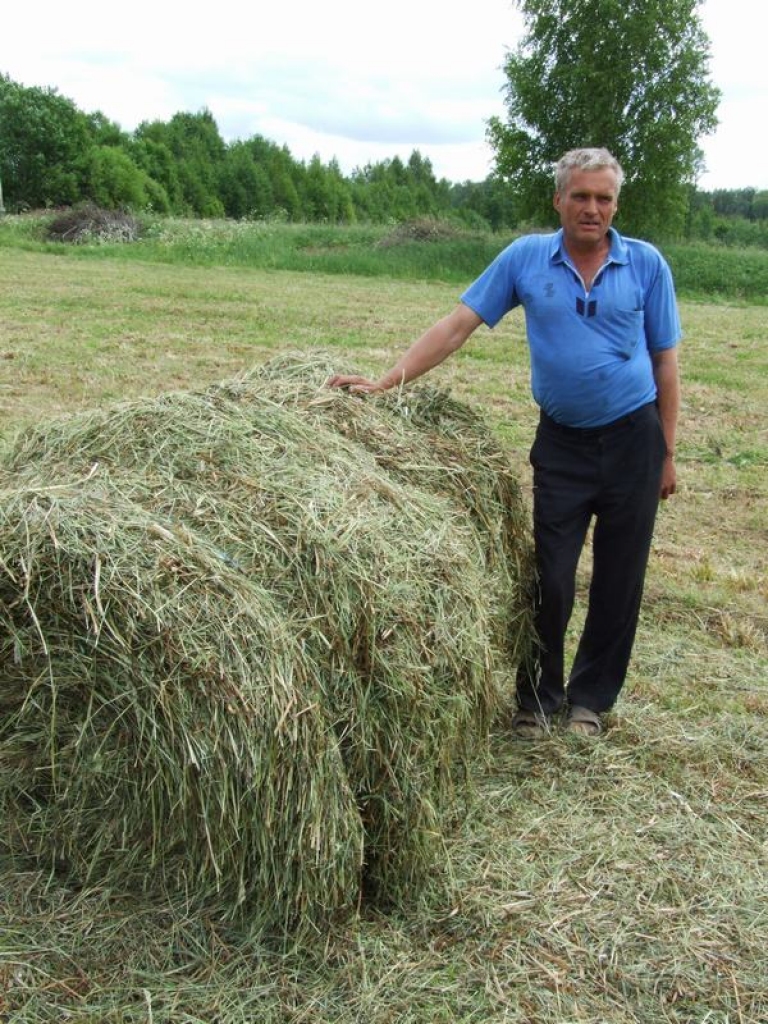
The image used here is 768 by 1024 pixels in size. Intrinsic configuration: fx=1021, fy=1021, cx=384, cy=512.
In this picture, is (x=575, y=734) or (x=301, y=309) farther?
(x=301, y=309)

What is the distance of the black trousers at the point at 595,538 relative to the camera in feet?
13.1

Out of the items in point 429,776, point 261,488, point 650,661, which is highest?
point 261,488

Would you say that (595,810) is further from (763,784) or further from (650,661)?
(650,661)

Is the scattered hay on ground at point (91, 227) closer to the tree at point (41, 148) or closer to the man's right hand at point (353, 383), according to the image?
the tree at point (41, 148)

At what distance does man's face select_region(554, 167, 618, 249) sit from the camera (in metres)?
3.67

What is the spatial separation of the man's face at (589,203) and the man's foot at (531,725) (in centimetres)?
187

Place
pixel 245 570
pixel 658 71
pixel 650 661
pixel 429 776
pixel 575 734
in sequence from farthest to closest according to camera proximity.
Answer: pixel 658 71 → pixel 650 661 → pixel 575 734 → pixel 429 776 → pixel 245 570

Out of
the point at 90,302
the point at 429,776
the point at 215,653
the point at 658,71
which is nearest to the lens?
the point at 215,653

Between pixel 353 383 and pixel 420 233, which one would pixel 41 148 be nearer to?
pixel 420 233

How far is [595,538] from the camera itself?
418 cm

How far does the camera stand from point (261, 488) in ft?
10.2

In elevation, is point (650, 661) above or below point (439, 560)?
below

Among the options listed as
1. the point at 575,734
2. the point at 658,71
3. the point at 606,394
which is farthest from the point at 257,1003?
the point at 658,71

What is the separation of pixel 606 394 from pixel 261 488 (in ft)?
4.86
